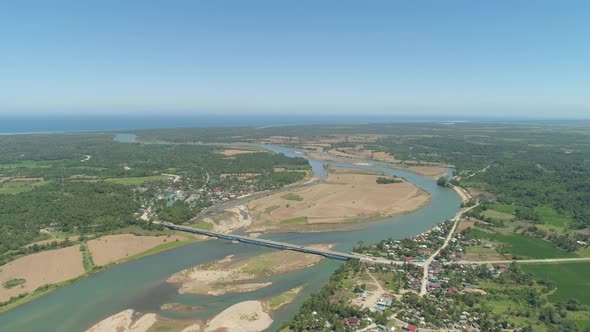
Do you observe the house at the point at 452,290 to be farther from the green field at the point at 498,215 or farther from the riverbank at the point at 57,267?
the riverbank at the point at 57,267

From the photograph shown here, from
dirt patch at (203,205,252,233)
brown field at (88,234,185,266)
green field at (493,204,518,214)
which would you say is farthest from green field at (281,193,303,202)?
green field at (493,204,518,214)

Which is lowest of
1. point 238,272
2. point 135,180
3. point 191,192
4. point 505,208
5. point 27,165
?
point 238,272

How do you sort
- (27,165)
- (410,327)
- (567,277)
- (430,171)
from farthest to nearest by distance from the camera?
(27,165) → (430,171) → (567,277) → (410,327)

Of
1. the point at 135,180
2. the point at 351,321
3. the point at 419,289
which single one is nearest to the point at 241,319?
the point at 351,321

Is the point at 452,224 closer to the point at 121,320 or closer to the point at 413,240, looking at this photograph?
the point at 413,240

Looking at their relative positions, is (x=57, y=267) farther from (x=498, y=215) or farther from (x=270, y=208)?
(x=498, y=215)

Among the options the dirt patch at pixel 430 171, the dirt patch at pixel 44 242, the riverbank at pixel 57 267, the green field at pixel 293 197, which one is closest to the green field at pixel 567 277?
the green field at pixel 293 197

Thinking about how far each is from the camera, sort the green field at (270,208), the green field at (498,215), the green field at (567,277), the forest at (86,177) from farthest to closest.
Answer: the green field at (270,208) → the green field at (498,215) → the forest at (86,177) → the green field at (567,277)

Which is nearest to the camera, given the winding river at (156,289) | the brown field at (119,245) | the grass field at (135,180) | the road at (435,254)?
the winding river at (156,289)
